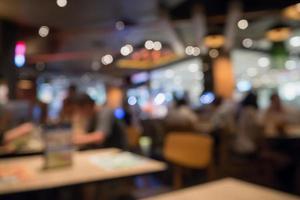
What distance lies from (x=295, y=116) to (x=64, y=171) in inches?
172

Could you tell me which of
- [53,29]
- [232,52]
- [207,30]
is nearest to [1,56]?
[53,29]

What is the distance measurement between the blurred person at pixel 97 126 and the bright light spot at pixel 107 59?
8.41 m

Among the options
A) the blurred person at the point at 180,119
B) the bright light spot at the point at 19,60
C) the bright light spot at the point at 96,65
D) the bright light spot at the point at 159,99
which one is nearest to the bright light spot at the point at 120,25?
the bright light spot at the point at 19,60

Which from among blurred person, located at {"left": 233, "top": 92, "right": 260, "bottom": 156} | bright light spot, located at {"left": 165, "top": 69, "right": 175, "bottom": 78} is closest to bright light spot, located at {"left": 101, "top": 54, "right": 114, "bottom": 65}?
bright light spot, located at {"left": 165, "top": 69, "right": 175, "bottom": 78}

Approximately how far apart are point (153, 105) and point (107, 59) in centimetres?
307

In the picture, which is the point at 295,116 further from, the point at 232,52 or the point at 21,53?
the point at 21,53

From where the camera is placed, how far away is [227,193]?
1.39 metres

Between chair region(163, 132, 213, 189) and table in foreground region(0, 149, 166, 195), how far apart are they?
1.56 ft

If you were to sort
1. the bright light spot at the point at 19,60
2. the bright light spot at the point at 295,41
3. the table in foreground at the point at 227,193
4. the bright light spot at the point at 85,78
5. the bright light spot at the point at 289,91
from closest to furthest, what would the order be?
the table in foreground at the point at 227,193 < the bright light spot at the point at 19,60 < the bright light spot at the point at 289,91 < the bright light spot at the point at 295,41 < the bright light spot at the point at 85,78

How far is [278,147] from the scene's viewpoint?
14.1 feet

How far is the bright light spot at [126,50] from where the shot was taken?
1000 cm

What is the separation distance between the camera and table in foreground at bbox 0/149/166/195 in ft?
5.27

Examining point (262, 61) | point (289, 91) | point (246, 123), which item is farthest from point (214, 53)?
point (246, 123)

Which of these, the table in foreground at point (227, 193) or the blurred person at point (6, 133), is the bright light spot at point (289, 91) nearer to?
the blurred person at point (6, 133)
